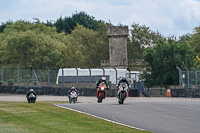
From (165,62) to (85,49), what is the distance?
2246 inches

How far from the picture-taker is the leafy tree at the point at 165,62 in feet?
182

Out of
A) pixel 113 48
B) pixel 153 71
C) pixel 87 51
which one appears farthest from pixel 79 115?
pixel 87 51

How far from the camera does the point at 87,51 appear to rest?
11419cm

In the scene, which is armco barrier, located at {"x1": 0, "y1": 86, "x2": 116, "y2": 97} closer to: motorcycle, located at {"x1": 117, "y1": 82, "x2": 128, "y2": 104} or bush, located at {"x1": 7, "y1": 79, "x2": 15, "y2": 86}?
bush, located at {"x1": 7, "y1": 79, "x2": 15, "y2": 86}

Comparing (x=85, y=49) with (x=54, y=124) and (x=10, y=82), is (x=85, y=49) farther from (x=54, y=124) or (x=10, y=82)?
(x=54, y=124)

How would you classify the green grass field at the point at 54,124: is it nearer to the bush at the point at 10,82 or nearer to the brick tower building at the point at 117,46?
the bush at the point at 10,82

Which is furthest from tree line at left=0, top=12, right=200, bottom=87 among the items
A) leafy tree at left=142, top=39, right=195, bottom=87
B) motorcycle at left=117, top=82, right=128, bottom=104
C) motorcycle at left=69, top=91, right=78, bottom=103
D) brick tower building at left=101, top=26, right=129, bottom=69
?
motorcycle at left=117, top=82, right=128, bottom=104

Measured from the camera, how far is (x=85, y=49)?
112500 mm

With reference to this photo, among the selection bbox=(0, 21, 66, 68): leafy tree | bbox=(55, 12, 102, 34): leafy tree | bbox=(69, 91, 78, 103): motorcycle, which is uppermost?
bbox=(55, 12, 102, 34): leafy tree

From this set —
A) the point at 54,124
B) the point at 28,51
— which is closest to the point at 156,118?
the point at 54,124

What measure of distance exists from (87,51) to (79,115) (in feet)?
319

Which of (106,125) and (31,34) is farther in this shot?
(31,34)

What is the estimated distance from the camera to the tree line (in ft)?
187

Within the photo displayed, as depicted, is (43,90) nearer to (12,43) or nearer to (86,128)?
(86,128)
